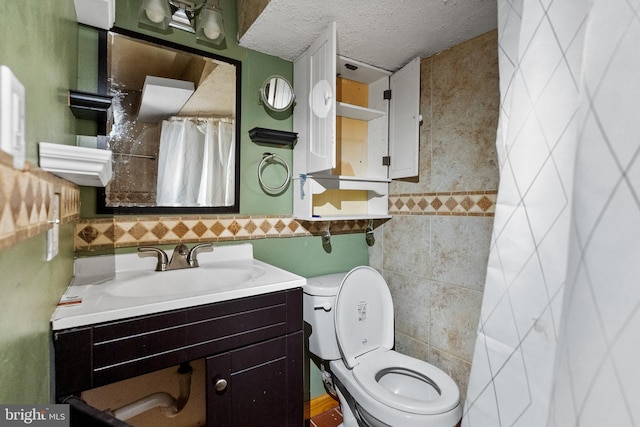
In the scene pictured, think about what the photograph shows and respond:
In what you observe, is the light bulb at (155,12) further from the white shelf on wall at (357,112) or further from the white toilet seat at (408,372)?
the white toilet seat at (408,372)

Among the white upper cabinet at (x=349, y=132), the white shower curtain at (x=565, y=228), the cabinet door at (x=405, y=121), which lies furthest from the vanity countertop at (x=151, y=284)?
the cabinet door at (x=405, y=121)

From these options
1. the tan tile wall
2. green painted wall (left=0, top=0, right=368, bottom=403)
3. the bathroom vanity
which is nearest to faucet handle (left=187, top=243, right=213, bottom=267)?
the bathroom vanity

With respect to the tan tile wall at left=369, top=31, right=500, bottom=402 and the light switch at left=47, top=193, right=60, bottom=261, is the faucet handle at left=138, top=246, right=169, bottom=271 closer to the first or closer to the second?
the light switch at left=47, top=193, right=60, bottom=261

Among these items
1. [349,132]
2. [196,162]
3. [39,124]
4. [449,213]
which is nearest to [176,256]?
[196,162]

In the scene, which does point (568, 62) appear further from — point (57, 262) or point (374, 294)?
point (374, 294)

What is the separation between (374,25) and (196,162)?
1.04 metres

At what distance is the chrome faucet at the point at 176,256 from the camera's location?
4.09 ft

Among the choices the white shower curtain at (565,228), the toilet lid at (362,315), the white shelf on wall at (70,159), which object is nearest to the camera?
the white shower curtain at (565,228)

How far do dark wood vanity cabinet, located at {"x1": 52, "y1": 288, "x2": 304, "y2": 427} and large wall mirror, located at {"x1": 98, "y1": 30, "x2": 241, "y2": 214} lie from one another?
58 cm

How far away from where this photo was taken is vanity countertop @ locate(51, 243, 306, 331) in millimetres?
826

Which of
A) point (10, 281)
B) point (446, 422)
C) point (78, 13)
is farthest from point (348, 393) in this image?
point (78, 13)

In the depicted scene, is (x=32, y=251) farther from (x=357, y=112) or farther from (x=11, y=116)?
(x=357, y=112)
